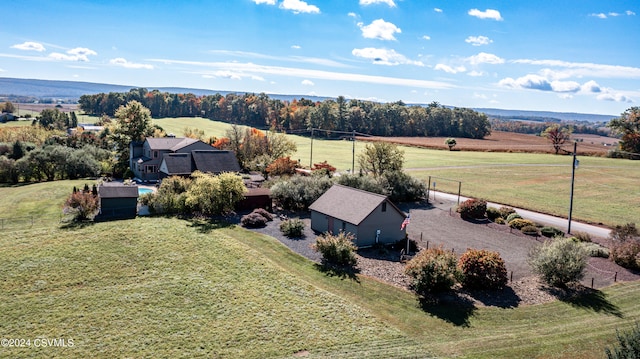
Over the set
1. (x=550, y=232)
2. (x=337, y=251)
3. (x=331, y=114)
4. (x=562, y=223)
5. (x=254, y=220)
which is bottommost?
(x=337, y=251)

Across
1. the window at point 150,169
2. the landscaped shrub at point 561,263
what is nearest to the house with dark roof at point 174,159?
the window at point 150,169

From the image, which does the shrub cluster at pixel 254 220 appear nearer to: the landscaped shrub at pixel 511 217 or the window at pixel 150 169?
the landscaped shrub at pixel 511 217

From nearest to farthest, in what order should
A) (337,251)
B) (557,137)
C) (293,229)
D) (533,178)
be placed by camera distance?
(337,251)
(293,229)
(533,178)
(557,137)

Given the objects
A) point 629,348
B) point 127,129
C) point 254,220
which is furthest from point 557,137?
point 629,348

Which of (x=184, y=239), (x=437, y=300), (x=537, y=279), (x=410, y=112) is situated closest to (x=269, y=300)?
(x=437, y=300)

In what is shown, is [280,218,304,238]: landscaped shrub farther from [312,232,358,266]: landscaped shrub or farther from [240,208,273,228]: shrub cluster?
[312,232,358,266]: landscaped shrub

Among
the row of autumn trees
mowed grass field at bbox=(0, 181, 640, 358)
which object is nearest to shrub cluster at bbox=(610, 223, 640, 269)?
mowed grass field at bbox=(0, 181, 640, 358)

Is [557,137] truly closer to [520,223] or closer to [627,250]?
[520,223]
